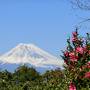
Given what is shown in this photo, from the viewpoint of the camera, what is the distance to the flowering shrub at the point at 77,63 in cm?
1323

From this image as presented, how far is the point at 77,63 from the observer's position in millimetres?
14078

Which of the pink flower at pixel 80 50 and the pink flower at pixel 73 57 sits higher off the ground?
the pink flower at pixel 80 50

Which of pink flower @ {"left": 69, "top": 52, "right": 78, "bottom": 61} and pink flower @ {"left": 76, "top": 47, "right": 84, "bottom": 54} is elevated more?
pink flower @ {"left": 76, "top": 47, "right": 84, "bottom": 54}

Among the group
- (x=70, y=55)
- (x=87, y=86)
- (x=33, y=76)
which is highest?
(x=33, y=76)

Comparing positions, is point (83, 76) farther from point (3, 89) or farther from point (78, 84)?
point (3, 89)

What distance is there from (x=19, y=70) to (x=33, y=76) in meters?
3.04

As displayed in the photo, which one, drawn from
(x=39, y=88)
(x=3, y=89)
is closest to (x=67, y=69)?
(x=39, y=88)

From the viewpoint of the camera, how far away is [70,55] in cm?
1443

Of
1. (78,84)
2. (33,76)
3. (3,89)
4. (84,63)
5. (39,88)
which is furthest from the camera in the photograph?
(33,76)

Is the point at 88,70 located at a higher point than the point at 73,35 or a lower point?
lower

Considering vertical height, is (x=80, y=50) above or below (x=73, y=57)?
above

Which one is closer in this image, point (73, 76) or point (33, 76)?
point (73, 76)

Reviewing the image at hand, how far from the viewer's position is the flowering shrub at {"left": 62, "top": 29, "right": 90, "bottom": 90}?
521 inches

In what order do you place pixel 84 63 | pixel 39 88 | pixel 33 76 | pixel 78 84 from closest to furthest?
pixel 78 84 < pixel 84 63 < pixel 39 88 < pixel 33 76
